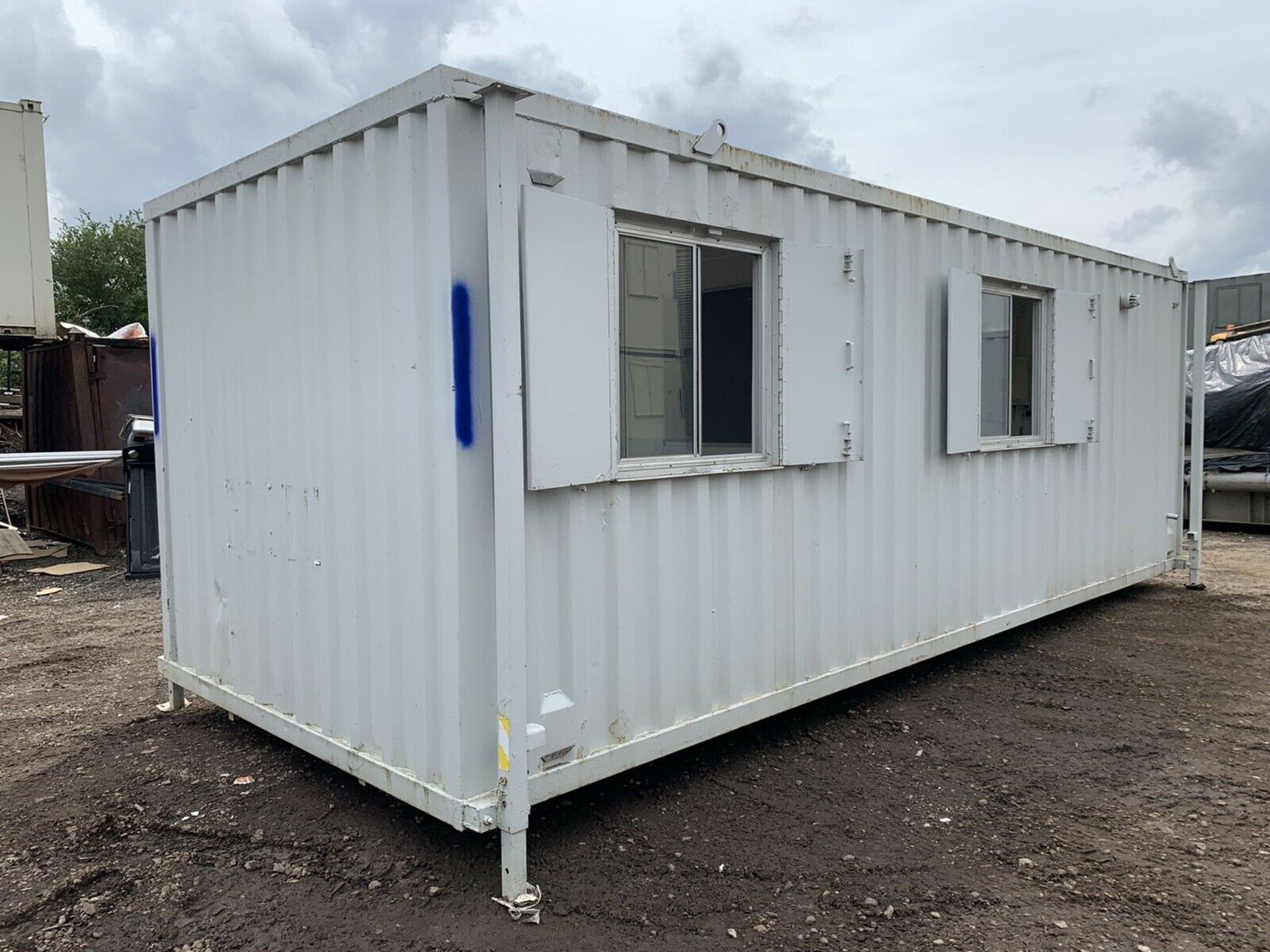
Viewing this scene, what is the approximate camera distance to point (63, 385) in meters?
10.3

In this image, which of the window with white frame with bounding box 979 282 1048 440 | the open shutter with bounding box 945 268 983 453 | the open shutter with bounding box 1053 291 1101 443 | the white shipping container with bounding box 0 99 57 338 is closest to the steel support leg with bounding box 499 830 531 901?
the open shutter with bounding box 945 268 983 453

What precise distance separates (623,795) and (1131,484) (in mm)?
5016

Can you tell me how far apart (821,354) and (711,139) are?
40.6 inches

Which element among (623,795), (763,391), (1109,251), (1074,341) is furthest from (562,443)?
(1109,251)

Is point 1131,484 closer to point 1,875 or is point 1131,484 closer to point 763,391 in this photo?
point 763,391

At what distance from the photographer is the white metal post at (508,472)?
2949 millimetres

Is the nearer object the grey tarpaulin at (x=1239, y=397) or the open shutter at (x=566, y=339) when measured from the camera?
the open shutter at (x=566, y=339)

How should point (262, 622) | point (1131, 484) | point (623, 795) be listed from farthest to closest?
point (1131, 484) → point (262, 622) → point (623, 795)

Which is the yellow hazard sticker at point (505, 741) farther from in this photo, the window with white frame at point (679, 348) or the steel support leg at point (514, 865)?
the window with white frame at point (679, 348)

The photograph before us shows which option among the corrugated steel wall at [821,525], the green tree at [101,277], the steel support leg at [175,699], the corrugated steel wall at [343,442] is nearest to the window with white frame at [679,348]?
the corrugated steel wall at [821,525]

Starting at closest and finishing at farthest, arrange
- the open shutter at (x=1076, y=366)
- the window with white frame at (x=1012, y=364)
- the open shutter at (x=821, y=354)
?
the open shutter at (x=821, y=354)
the window with white frame at (x=1012, y=364)
the open shutter at (x=1076, y=366)

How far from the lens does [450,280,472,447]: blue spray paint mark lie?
9.73ft

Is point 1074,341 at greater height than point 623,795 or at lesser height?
greater

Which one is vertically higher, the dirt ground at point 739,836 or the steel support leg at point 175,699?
the steel support leg at point 175,699
